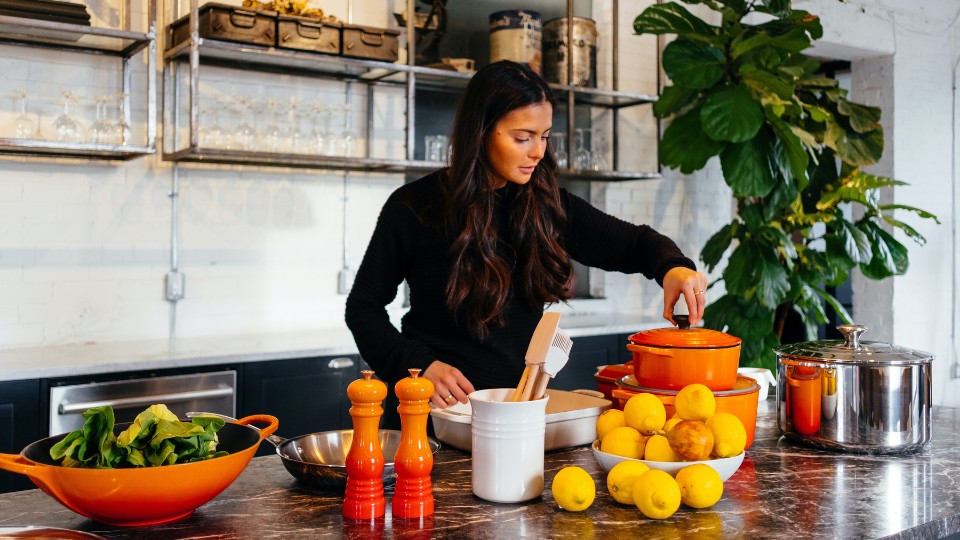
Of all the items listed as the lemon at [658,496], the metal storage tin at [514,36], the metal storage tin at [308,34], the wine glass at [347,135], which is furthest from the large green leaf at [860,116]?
the lemon at [658,496]

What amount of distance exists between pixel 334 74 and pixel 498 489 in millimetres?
3039

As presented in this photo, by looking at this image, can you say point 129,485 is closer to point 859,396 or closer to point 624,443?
point 624,443

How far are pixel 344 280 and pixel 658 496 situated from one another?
298 cm

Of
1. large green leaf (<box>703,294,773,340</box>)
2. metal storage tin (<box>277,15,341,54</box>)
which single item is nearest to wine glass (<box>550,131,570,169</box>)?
large green leaf (<box>703,294,773,340</box>)

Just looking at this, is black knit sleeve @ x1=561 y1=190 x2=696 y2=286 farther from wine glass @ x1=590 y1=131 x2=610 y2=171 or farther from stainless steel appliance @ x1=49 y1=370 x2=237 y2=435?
wine glass @ x1=590 y1=131 x2=610 y2=171

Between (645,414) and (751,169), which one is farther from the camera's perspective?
(751,169)

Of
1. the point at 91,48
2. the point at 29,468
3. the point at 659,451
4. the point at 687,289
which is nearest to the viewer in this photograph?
the point at 29,468

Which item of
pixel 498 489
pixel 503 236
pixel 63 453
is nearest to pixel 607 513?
pixel 498 489

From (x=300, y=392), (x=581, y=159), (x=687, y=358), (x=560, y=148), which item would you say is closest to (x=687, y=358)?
(x=687, y=358)

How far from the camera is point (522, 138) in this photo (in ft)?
7.03

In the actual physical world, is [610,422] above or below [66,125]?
below

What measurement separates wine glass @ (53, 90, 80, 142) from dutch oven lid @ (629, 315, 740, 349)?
2464mm

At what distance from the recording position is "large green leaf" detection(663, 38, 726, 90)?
14.4ft

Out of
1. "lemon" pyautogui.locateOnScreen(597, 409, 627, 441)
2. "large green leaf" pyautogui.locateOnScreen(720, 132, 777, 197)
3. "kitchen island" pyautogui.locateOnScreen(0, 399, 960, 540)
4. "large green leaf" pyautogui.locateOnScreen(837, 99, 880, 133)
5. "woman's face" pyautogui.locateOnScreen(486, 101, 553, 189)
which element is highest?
"large green leaf" pyautogui.locateOnScreen(837, 99, 880, 133)
